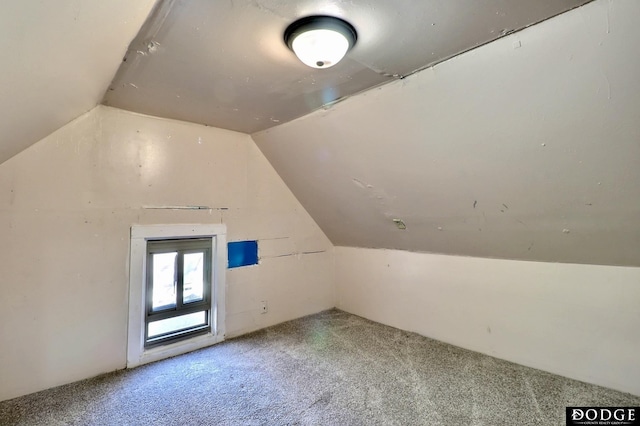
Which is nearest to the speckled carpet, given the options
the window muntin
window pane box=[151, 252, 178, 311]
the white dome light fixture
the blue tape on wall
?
the window muntin

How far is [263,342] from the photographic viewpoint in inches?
106

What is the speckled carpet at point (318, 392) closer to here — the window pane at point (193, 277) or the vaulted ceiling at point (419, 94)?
the window pane at point (193, 277)

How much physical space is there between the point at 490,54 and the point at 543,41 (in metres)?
0.19

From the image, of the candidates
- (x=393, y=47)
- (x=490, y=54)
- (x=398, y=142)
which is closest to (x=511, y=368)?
(x=398, y=142)

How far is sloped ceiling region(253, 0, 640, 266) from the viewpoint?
1.27 metres

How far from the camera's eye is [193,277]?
105 inches

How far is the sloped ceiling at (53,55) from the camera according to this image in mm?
855

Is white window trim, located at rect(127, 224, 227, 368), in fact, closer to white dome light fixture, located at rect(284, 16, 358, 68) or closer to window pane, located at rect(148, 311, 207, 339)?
window pane, located at rect(148, 311, 207, 339)

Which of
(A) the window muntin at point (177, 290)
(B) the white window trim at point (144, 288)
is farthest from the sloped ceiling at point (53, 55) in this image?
(A) the window muntin at point (177, 290)

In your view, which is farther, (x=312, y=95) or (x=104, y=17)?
(x=312, y=95)

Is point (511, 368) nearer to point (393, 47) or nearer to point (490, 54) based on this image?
point (490, 54)

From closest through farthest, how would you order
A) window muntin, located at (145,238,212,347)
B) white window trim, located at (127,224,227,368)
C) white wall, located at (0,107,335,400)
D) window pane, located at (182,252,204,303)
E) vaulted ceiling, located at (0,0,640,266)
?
vaulted ceiling, located at (0,0,640,266) → white wall, located at (0,107,335,400) → white window trim, located at (127,224,227,368) → window muntin, located at (145,238,212,347) → window pane, located at (182,252,204,303)

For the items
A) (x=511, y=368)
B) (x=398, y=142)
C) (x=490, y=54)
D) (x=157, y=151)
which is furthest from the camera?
(x=157, y=151)

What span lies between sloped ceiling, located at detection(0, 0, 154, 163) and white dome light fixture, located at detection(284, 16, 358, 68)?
0.52 meters
